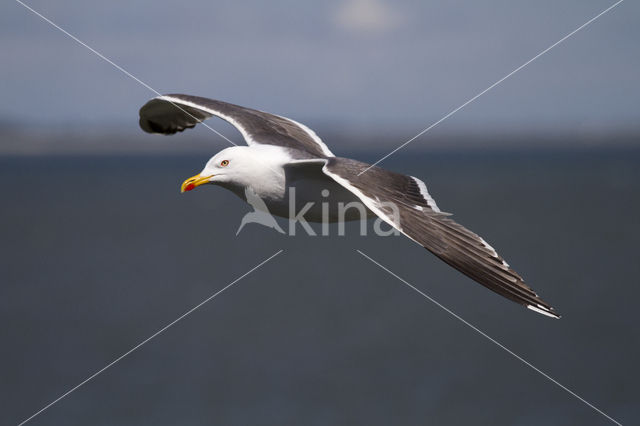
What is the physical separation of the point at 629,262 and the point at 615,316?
54.0 feet

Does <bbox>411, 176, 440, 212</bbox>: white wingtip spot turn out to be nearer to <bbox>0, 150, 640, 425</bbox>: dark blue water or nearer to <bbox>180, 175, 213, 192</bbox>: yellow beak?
<bbox>180, 175, 213, 192</bbox>: yellow beak

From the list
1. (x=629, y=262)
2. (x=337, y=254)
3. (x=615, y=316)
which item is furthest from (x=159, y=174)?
(x=615, y=316)

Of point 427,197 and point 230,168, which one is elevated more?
point 230,168

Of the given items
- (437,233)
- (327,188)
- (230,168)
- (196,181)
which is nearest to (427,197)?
(327,188)

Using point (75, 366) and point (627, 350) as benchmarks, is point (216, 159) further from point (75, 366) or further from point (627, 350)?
point (627, 350)

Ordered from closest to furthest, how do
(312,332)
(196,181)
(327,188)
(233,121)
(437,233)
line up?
(437,233), (327,188), (196,181), (233,121), (312,332)

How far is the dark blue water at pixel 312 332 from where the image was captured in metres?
40.3

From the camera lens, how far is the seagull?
721 cm

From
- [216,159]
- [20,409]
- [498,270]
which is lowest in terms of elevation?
[20,409]

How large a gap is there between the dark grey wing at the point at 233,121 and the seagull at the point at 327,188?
2 centimetres

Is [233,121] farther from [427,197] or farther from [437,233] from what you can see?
[437,233]

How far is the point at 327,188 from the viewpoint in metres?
9.00

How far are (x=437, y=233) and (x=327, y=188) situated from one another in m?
1.78

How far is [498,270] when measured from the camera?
23.5 feet
